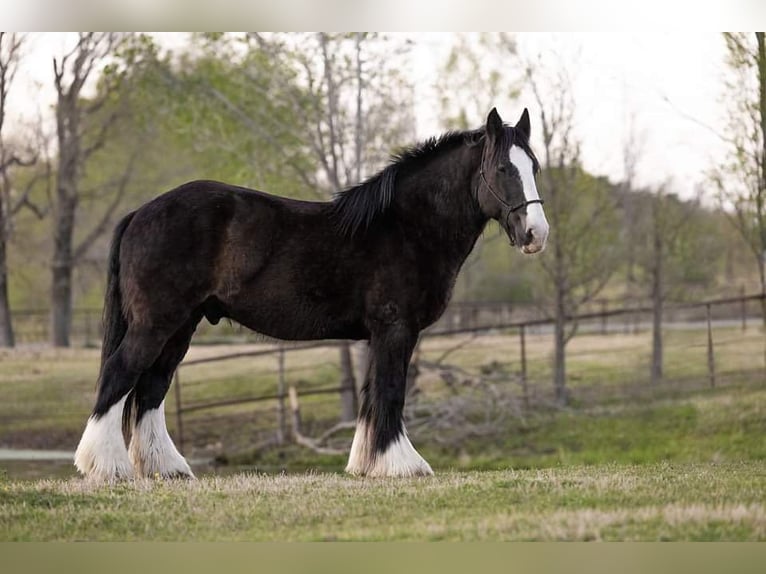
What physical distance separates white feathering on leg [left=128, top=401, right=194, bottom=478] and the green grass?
0.32 m

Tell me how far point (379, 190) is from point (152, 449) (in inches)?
99.4

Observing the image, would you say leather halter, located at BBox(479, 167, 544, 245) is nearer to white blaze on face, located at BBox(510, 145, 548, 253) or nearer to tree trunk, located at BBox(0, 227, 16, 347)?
white blaze on face, located at BBox(510, 145, 548, 253)

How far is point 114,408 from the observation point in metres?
6.99

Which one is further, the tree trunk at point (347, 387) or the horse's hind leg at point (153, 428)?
the tree trunk at point (347, 387)

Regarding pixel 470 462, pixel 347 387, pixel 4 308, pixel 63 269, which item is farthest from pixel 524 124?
pixel 63 269

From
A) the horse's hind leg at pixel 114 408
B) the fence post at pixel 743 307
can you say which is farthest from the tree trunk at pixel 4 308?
the fence post at pixel 743 307

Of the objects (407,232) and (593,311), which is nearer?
(407,232)

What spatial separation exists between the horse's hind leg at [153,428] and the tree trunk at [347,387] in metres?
8.07

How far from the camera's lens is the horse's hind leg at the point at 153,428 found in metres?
7.28

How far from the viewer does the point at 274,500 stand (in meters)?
6.37

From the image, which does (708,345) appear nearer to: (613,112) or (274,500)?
(613,112)

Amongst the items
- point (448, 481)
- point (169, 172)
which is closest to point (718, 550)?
point (448, 481)

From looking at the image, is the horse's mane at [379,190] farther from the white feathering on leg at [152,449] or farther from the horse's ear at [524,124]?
the white feathering on leg at [152,449]

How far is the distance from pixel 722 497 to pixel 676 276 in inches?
427
